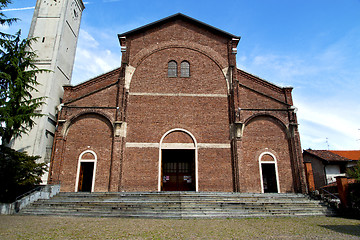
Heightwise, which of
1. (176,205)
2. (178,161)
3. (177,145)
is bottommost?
(176,205)

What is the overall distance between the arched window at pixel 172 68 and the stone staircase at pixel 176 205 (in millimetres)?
9408

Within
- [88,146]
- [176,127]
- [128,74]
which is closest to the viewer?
[88,146]

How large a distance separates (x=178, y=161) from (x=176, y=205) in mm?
6227

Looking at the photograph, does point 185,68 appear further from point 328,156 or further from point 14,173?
point 328,156

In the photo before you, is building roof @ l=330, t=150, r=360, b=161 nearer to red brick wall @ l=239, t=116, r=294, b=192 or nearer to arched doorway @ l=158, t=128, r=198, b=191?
red brick wall @ l=239, t=116, r=294, b=192

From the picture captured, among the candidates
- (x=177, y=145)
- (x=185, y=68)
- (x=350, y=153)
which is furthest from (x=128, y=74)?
(x=350, y=153)

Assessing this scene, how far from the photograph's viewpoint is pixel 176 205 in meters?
12.1

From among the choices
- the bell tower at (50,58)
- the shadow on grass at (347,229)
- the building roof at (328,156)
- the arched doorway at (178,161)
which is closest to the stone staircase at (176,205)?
the shadow on grass at (347,229)

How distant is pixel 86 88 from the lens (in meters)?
18.5

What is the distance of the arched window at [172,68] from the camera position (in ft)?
62.6

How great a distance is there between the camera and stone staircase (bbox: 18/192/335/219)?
11495mm

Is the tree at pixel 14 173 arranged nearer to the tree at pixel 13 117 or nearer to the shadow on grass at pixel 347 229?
the tree at pixel 13 117

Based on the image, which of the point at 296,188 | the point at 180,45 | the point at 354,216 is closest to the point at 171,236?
the point at 354,216

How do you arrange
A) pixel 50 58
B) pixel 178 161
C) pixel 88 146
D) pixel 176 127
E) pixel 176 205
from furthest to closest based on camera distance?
pixel 50 58
pixel 178 161
pixel 176 127
pixel 88 146
pixel 176 205
